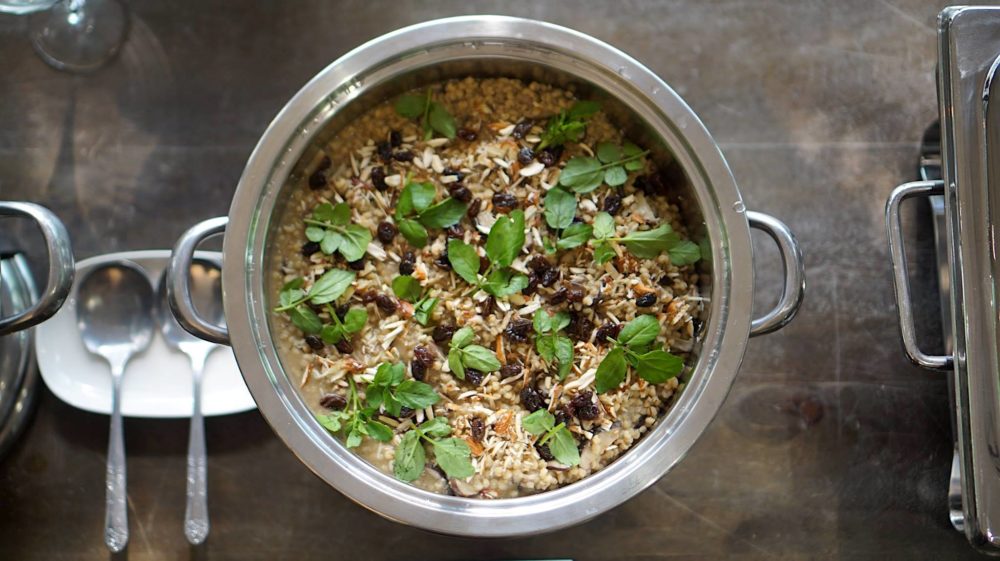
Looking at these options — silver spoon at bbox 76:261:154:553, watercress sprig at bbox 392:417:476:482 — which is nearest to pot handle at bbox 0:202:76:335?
silver spoon at bbox 76:261:154:553

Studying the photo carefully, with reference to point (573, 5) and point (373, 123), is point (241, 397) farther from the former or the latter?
point (573, 5)

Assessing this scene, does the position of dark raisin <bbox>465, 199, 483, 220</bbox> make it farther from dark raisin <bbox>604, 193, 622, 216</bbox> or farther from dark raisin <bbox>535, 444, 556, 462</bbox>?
dark raisin <bbox>535, 444, 556, 462</bbox>

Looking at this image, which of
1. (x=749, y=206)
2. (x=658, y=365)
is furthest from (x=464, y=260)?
(x=749, y=206)

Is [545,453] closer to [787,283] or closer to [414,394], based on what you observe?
[414,394]

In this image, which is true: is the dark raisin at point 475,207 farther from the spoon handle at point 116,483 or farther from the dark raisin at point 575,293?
the spoon handle at point 116,483

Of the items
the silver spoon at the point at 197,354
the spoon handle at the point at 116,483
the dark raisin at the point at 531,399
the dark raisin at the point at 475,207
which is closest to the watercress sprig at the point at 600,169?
the dark raisin at the point at 475,207

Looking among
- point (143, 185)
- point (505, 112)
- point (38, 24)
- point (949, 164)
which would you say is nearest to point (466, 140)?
point (505, 112)

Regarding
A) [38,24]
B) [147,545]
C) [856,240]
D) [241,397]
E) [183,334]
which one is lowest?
[147,545]
